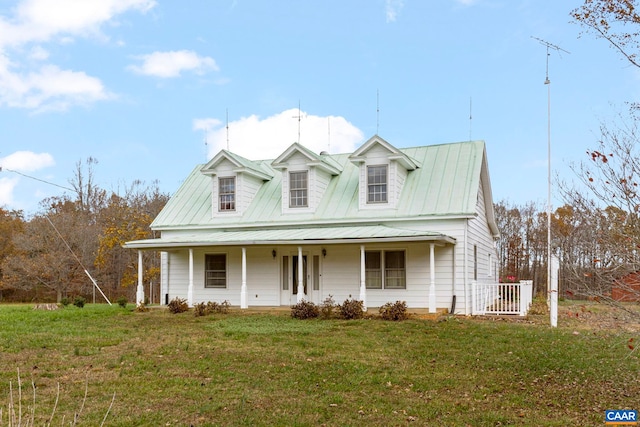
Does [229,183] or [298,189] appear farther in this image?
[229,183]

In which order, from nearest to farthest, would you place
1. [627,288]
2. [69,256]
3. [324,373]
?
1. [627,288]
2. [324,373]
3. [69,256]

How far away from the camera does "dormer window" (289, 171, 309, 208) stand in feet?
65.7

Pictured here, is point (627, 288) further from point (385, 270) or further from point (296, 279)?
point (296, 279)

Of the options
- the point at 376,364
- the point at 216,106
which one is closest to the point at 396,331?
the point at 376,364

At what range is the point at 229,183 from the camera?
21.1 meters

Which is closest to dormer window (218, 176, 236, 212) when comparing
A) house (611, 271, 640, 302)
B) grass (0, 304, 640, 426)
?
grass (0, 304, 640, 426)

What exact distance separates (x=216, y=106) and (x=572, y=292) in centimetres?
1925

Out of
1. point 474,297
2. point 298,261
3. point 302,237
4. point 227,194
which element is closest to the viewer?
point 474,297

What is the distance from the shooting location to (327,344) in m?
11.6

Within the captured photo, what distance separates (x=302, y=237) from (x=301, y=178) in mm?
3314

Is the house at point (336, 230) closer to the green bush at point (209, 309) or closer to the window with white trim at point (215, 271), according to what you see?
the window with white trim at point (215, 271)

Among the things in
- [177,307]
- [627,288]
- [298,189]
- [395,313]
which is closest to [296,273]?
[298,189]

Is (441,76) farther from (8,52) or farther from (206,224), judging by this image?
(8,52)

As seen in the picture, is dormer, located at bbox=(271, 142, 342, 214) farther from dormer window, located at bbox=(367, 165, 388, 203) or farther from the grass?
the grass
